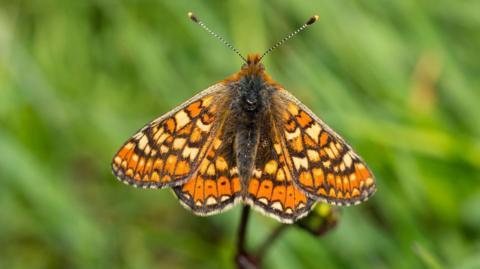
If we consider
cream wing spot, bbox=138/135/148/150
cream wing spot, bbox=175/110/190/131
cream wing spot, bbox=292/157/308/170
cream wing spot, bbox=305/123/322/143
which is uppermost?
cream wing spot, bbox=175/110/190/131

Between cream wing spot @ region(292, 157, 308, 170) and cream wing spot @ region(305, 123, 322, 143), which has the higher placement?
cream wing spot @ region(305, 123, 322, 143)

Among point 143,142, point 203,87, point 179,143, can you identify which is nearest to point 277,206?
point 179,143

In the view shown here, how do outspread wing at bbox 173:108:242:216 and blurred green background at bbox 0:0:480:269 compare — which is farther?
blurred green background at bbox 0:0:480:269

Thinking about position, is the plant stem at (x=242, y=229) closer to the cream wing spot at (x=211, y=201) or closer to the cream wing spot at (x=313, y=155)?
the cream wing spot at (x=211, y=201)

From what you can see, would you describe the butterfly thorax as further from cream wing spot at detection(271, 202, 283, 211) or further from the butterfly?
cream wing spot at detection(271, 202, 283, 211)

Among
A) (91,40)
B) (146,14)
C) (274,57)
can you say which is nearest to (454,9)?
(274,57)

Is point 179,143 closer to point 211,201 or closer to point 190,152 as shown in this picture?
point 190,152

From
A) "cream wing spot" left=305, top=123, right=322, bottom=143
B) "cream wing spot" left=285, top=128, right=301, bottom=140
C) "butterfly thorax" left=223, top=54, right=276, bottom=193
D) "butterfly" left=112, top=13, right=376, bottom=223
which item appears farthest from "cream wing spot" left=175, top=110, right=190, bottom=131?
"cream wing spot" left=305, top=123, right=322, bottom=143

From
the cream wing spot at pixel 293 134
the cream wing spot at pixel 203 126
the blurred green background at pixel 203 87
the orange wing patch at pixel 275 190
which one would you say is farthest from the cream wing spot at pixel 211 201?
the blurred green background at pixel 203 87
